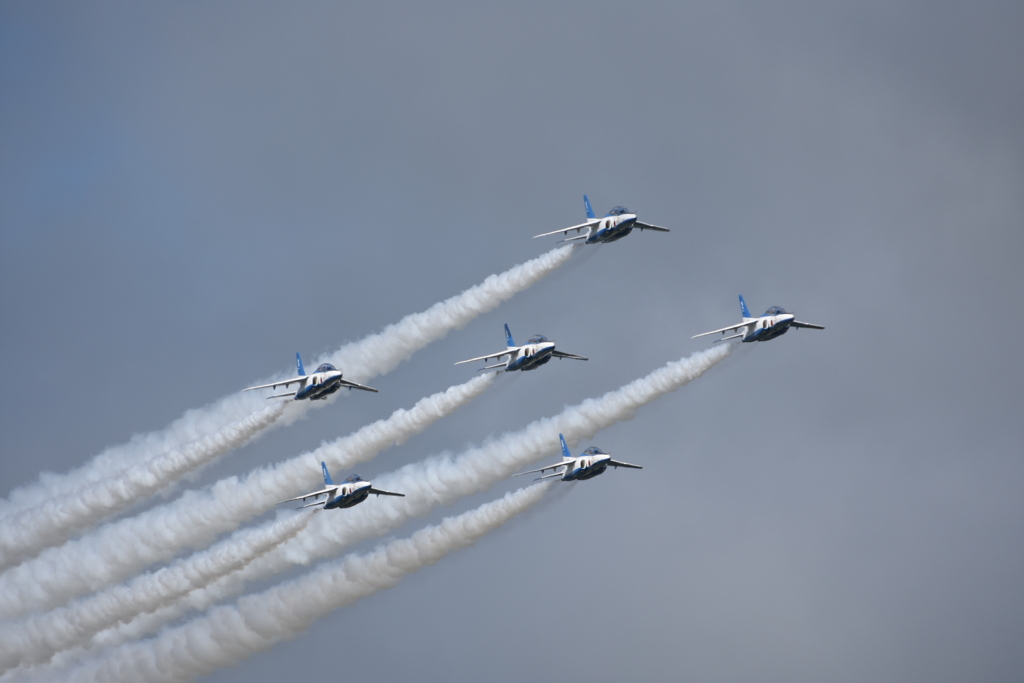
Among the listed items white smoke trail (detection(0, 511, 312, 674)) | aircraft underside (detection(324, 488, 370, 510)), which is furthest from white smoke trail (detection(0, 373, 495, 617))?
aircraft underside (detection(324, 488, 370, 510))

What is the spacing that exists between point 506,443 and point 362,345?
9010mm

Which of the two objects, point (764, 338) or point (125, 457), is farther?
point (125, 457)

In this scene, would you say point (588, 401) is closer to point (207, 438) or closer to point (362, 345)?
point (362, 345)

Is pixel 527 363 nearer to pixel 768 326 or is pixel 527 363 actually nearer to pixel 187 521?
pixel 768 326

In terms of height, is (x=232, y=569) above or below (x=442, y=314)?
below

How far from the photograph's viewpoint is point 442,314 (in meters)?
117

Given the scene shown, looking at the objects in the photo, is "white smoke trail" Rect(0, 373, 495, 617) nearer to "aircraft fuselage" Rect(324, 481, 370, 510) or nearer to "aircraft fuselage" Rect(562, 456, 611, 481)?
"aircraft fuselage" Rect(324, 481, 370, 510)

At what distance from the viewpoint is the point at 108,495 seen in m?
116

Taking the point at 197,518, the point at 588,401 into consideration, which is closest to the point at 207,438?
the point at 197,518

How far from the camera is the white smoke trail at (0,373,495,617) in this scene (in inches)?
4525

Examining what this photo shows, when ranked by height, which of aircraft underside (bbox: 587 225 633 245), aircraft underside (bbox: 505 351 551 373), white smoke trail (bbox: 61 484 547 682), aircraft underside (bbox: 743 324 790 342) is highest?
aircraft underside (bbox: 587 225 633 245)

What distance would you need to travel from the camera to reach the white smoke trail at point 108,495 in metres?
115

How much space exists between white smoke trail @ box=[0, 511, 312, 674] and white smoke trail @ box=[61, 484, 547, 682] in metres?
2.10

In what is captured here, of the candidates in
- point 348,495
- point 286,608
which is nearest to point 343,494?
point 348,495
